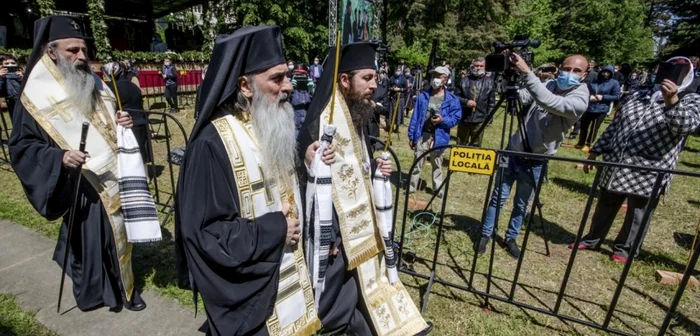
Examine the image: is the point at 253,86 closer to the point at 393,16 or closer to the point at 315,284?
the point at 315,284

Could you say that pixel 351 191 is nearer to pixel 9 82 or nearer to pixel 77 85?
pixel 77 85

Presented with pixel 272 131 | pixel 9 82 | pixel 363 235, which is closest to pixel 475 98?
pixel 363 235

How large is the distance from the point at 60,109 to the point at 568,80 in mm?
4394

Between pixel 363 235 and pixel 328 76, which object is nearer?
pixel 328 76

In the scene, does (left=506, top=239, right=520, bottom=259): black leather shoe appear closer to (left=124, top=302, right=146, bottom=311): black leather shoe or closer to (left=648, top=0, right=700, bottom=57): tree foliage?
(left=124, top=302, right=146, bottom=311): black leather shoe

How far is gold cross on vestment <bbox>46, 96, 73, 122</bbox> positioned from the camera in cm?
261

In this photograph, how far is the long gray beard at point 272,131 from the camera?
6.25ft

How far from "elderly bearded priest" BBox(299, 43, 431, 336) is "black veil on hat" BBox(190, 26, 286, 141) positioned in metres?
0.54

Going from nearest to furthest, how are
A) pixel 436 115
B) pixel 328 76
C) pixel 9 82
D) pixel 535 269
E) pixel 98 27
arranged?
pixel 328 76, pixel 535 269, pixel 436 115, pixel 9 82, pixel 98 27

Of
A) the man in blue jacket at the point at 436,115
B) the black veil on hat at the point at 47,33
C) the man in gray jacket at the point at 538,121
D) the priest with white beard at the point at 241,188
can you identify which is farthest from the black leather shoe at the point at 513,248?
the black veil on hat at the point at 47,33

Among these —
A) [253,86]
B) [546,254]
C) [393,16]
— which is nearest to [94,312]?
[253,86]

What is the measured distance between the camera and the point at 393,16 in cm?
3147

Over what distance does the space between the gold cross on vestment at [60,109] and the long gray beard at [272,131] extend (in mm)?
1723

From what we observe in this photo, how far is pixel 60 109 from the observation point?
8.66 feet
